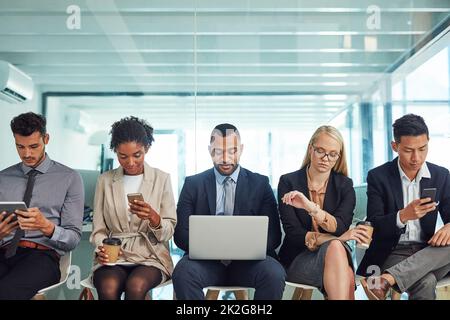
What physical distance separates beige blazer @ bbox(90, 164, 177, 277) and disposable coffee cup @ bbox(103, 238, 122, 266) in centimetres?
10

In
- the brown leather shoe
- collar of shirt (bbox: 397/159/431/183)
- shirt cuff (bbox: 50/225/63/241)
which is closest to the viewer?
the brown leather shoe

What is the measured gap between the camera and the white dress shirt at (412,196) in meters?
3.03

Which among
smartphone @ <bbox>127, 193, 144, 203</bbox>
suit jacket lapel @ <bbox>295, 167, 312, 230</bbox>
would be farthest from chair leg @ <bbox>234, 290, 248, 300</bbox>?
smartphone @ <bbox>127, 193, 144, 203</bbox>

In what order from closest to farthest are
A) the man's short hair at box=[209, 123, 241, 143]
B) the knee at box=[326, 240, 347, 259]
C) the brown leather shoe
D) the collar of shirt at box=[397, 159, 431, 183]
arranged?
1. the knee at box=[326, 240, 347, 259]
2. the brown leather shoe
3. the collar of shirt at box=[397, 159, 431, 183]
4. the man's short hair at box=[209, 123, 241, 143]

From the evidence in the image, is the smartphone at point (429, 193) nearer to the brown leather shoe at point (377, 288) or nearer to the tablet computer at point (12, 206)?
the brown leather shoe at point (377, 288)

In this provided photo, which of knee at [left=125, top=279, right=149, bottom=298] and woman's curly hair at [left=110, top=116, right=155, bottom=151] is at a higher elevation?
woman's curly hair at [left=110, top=116, right=155, bottom=151]

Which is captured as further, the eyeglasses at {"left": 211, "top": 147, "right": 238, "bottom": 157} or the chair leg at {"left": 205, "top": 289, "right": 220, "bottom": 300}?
the eyeglasses at {"left": 211, "top": 147, "right": 238, "bottom": 157}

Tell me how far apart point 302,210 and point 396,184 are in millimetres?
574

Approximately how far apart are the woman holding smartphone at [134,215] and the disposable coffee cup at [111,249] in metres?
0.02

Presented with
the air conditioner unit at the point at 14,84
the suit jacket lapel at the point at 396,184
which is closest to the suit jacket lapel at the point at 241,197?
the suit jacket lapel at the point at 396,184

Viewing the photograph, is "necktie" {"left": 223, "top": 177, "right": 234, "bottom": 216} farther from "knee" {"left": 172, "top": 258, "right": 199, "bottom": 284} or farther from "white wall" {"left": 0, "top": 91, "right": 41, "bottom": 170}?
"white wall" {"left": 0, "top": 91, "right": 41, "bottom": 170}

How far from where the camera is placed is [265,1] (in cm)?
405

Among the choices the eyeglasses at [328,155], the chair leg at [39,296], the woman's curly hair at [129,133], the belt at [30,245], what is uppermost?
the woman's curly hair at [129,133]

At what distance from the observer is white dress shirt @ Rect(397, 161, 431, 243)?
119 inches
